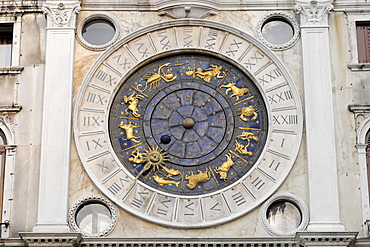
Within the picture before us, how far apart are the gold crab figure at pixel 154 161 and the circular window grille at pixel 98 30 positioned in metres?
2.57

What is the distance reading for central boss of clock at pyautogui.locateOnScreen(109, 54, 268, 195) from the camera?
23906 millimetres

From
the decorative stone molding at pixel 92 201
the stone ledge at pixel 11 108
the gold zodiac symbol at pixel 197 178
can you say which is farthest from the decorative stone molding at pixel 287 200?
the stone ledge at pixel 11 108

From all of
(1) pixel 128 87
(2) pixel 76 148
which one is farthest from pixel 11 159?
(1) pixel 128 87

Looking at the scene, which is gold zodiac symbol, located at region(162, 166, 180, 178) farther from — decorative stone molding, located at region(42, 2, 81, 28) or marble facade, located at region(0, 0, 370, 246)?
decorative stone molding, located at region(42, 2, 81, 28)

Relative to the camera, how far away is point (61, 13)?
25.0 metres

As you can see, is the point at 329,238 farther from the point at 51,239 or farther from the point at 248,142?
the point at 51,239

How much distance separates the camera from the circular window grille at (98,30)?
24.9 metres

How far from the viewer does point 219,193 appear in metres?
23.6

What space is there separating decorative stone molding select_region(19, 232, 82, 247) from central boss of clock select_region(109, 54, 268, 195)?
1.93 meters

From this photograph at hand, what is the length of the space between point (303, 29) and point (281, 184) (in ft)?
11.4

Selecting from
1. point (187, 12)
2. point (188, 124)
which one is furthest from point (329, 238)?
point (187, 12)

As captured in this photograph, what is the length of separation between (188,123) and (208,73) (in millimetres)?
1258

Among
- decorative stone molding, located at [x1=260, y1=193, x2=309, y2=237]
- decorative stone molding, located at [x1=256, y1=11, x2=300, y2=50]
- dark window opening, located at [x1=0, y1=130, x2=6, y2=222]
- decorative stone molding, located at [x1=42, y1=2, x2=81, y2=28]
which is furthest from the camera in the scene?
decorative stone molding, located at [x1=42, y1=2, x2=81, y2=28]

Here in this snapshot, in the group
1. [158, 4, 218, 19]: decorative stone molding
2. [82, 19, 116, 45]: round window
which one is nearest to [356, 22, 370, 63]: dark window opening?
[158, 4, 218, 19]: decorative stone molding
